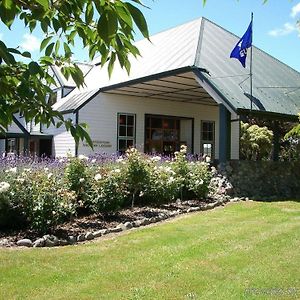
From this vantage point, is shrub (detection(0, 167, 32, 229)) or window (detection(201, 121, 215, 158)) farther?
window (detection(201, 121, 215, 158))

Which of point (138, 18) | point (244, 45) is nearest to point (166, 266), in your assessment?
point (138, 18)

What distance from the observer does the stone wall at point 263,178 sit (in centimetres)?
1600

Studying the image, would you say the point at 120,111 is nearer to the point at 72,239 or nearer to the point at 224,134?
the point at 224,134

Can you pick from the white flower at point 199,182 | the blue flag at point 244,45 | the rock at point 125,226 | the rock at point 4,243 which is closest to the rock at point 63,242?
the rock at point 4,243

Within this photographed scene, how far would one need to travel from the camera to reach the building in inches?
655

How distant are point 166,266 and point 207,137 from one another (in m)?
19.1

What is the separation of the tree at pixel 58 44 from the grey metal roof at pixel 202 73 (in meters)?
13.6

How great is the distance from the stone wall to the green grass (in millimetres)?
6283

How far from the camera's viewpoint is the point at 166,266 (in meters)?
6.43

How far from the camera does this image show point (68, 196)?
9.09m

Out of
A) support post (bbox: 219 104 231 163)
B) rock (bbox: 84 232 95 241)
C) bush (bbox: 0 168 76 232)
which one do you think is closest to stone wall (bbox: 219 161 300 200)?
support post (bbox: 219 104 231 163)

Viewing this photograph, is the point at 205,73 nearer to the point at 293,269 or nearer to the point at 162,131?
the point at 162,131

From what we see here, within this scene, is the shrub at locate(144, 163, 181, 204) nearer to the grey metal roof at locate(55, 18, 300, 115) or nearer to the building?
the building

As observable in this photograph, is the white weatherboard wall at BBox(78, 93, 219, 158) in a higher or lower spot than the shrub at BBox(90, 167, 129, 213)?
higher
